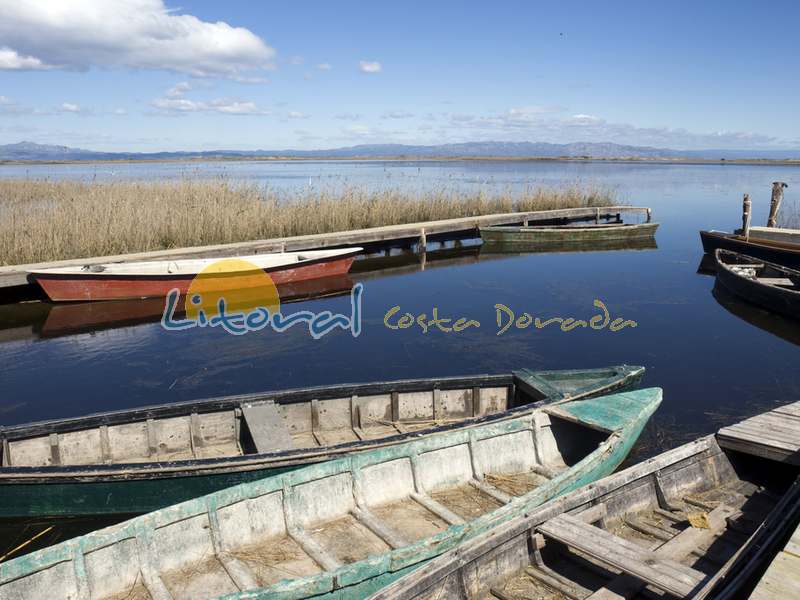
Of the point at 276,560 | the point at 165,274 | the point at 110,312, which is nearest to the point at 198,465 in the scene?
the point at 276,560

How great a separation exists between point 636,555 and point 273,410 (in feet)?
15.9

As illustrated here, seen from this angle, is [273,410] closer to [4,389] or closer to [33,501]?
[33,501]

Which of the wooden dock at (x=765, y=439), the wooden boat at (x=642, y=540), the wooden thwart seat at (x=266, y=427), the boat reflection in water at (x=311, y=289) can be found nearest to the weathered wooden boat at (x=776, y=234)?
the boat reflection in water at (x=311, y=289)

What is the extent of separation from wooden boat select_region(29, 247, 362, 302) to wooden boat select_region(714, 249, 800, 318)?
12070 millimetres

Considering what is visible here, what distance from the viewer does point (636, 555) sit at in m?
4.97

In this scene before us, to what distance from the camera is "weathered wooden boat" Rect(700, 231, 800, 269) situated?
21.4 m

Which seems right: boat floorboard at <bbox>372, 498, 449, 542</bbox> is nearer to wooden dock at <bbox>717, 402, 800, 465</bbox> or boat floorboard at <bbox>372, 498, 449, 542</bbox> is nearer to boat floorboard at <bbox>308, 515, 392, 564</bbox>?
boat floorboard at <bbox>308, 515, 392, 564</bbox>

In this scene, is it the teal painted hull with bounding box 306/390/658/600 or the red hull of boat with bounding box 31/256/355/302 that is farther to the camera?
the red hull of boat with bounding box 31/256/355/302

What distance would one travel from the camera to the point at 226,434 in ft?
27.7

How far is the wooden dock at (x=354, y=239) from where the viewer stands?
734 inches

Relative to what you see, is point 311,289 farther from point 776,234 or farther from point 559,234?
point 776,234

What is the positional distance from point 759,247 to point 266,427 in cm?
1989

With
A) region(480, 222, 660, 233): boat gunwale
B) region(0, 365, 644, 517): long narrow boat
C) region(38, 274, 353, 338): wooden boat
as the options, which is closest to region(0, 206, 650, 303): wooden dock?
region(480, 222, 660, 233): boat gunwale

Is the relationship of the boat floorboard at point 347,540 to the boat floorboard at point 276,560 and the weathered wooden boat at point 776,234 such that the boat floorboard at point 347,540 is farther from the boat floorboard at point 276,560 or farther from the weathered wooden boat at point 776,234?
the weathered wooden boat at point 776,234
